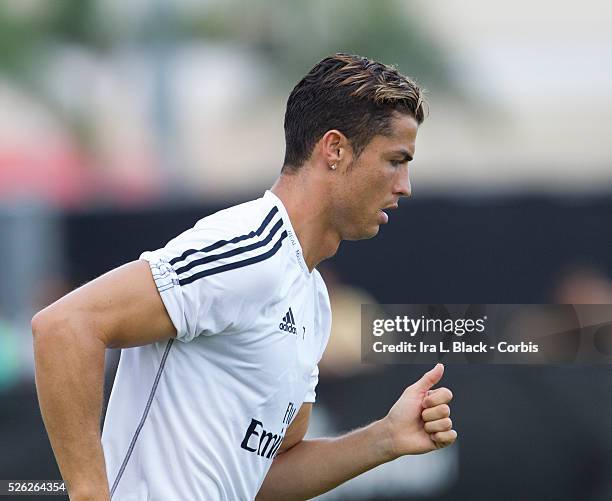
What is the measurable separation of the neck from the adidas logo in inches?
7.9

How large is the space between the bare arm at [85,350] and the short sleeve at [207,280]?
36mm

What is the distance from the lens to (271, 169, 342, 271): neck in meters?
3.04

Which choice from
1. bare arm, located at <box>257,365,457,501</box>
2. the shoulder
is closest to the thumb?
bare arm, located at <box>257,365,457,501</box>

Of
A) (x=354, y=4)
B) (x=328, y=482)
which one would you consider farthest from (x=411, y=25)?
(x=328, y=482)

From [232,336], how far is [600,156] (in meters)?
18.8

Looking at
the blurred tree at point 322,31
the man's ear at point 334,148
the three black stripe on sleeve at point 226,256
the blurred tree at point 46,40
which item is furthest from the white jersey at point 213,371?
the blurred tree at point 322,31

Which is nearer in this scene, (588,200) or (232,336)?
(232,336)

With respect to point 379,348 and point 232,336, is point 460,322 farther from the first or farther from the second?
point 232,336

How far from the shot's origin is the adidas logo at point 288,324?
2904 millimetres

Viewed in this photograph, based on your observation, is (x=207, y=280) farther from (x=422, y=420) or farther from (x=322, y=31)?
(x=322, y=31)

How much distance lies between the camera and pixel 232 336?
279cm

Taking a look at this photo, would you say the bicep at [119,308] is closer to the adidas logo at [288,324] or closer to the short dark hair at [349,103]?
the adidas logo at [288,324]

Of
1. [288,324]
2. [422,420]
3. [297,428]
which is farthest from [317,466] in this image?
[288,324]

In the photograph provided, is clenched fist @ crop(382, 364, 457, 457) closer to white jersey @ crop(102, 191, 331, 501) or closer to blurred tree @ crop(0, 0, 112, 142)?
white jersey @ crop(102, 191, 331, 501)
